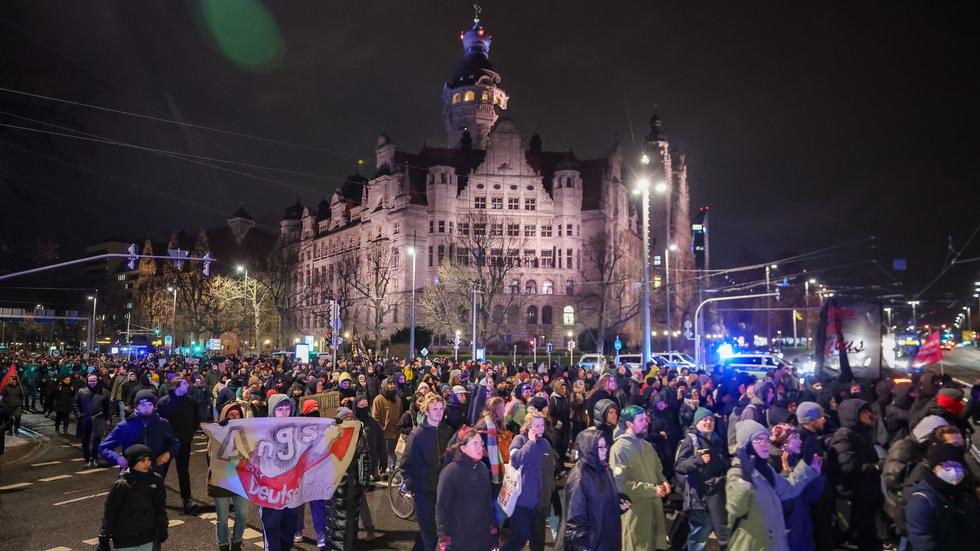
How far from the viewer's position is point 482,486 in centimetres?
573

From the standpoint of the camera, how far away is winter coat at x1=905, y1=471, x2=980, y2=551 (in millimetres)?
5418

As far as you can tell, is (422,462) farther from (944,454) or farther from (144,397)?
(944,454)

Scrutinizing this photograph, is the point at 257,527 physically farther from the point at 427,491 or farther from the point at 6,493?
the point at 6,493

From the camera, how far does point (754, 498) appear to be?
576 cm

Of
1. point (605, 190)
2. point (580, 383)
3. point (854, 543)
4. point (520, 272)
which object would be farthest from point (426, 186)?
point (854, 543)

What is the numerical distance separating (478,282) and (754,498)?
160 ft

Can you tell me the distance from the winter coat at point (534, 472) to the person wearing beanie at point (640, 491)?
0.78 m

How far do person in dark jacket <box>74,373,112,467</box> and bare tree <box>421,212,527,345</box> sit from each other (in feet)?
117

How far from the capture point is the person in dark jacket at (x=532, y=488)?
22.5ft

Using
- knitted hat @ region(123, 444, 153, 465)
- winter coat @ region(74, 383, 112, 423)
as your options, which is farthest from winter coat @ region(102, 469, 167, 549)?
winter coat @ region(74, 383, 112, 423)

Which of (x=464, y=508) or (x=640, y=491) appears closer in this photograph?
(x=464, y=508)

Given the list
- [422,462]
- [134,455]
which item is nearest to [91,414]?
[134,455]

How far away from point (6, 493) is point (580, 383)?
35.5 feet

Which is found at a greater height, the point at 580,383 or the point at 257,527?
the point at 580,383
